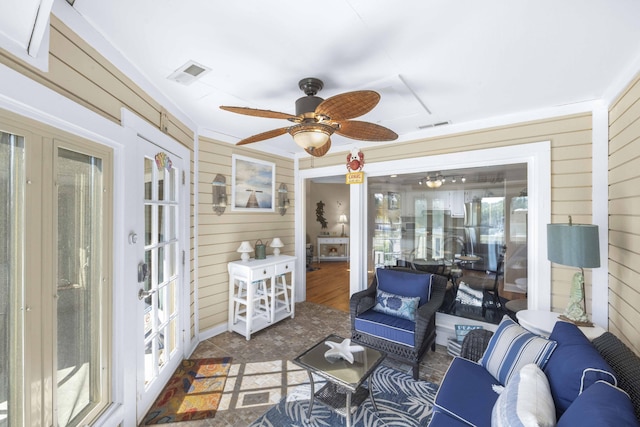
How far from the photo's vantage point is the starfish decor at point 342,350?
6.48ft

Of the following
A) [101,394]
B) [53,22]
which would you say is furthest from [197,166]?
[101,394]

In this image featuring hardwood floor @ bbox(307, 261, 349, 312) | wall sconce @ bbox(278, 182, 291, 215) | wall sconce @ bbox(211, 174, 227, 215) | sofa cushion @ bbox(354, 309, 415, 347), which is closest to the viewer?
sofa cushion @ bbox(354, 309, 415, 347)

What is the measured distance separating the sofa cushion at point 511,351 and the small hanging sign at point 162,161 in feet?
9.11

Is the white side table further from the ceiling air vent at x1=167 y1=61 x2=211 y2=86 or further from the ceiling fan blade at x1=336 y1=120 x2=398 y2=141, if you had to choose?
the ceiling air vent at x1=167 y1=61 x2=211 y2=86

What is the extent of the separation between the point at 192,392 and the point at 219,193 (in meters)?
1.99

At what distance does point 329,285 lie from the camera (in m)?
5.35

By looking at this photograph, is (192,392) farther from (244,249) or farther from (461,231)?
(461,231)

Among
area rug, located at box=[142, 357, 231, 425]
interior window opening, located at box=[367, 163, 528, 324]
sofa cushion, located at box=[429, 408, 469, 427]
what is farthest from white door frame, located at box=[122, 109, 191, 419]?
interior window opening, located at box=[367, 163, 528, 324]

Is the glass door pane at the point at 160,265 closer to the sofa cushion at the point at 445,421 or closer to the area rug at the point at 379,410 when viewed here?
the area rug at the point at 379,410

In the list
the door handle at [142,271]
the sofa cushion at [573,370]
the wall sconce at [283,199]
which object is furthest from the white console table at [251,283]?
the sofa cushion at [573,370]

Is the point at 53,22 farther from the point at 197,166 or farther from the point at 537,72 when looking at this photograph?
the point at 537,72

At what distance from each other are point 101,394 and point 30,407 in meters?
0.49

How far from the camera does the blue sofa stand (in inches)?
39.7

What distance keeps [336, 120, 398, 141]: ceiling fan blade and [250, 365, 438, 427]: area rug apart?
6.65 feet
